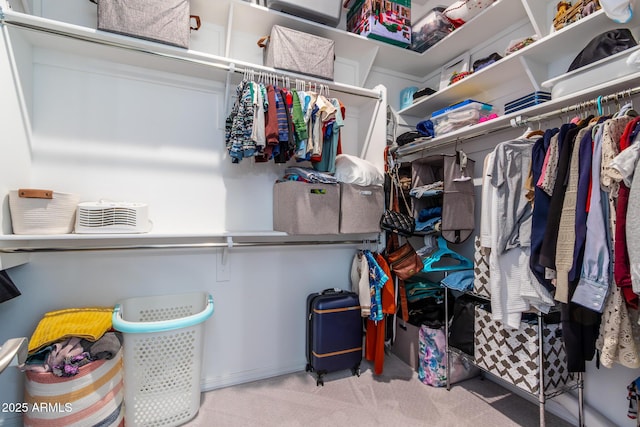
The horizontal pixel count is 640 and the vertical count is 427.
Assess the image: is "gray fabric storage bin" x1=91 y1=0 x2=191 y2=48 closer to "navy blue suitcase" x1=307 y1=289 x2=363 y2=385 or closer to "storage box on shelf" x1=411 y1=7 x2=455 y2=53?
"storage box on shelf" x1=411 y1=7 x2=455 y2=53

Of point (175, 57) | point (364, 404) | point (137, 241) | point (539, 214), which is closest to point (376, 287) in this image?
point (364, 404)

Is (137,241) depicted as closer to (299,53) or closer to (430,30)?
(299,53)

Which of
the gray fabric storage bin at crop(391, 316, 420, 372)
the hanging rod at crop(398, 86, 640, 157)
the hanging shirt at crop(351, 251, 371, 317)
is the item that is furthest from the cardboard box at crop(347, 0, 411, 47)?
the gray fabric storage bin at crop(391, 316, 420, 372)

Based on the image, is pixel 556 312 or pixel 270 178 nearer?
pixel 556 312

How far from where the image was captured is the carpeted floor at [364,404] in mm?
1670

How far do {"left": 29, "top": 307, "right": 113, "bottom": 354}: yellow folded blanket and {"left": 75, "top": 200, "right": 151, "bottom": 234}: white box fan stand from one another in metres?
0.44

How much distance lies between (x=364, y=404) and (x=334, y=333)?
0.44 meters

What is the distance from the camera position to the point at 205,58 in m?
1.72

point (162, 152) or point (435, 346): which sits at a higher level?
point (162, 152)

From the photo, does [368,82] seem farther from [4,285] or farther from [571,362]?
[4,285]

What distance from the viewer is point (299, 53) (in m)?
1.89

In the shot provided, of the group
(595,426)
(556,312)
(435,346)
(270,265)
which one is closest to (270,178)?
(270,265)

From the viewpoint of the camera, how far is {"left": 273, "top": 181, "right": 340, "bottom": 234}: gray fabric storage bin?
181 centimetres

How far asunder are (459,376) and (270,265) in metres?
1.50
